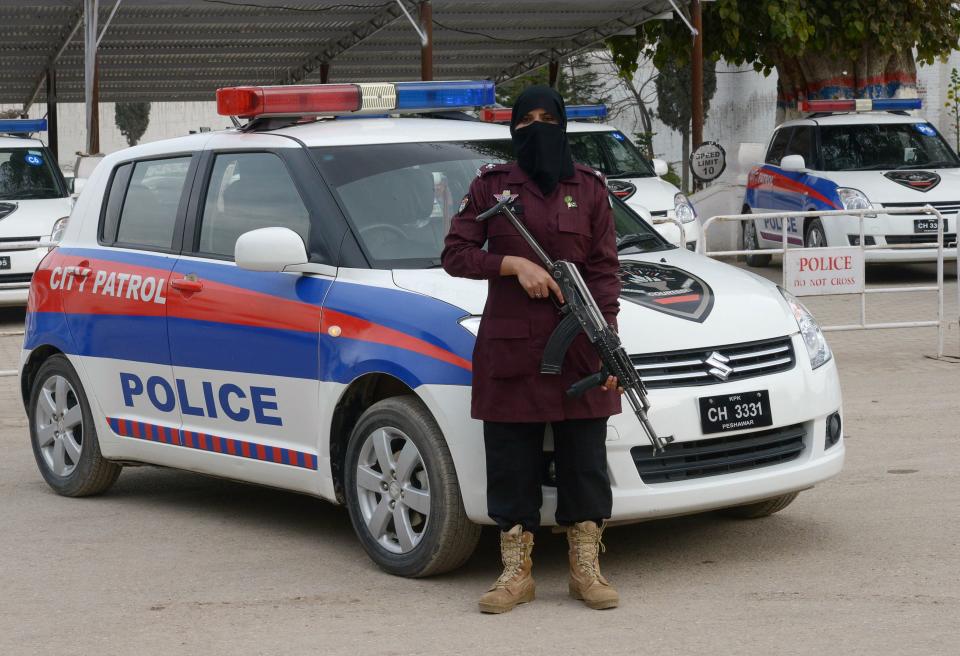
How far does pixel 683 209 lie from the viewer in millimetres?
15961

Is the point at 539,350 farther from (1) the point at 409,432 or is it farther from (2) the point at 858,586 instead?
(2) the point at 858,586

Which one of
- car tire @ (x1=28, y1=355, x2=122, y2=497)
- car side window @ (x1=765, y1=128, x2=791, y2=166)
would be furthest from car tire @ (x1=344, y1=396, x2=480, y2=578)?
car side window @ (x1=765, y1=128, x2=791, y2=166)

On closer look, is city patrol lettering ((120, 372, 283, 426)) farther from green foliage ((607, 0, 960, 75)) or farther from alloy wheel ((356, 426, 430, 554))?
green foliage ((607, 0, 960, 75))

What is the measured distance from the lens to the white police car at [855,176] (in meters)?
16.4

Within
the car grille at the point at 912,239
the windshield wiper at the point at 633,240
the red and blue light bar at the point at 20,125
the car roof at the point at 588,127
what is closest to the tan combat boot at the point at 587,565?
the windshield wiper at the point at 633,240

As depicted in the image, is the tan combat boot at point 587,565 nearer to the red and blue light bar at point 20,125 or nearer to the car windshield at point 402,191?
the car windshield at point 402,191

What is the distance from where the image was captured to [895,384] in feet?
34.7

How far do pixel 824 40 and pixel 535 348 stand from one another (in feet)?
60.5

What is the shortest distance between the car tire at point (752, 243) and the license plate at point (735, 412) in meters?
12.3

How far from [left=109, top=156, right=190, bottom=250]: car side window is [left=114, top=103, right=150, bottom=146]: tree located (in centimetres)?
4654

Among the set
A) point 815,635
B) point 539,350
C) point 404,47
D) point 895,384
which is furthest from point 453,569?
point 404,47

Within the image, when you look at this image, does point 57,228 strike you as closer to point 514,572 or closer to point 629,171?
point 629,171

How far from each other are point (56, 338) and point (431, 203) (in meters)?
2.22

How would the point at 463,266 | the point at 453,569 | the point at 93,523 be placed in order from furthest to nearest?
1. the point at 93,523
2. the point at 453,569
3. the point at 463,266
